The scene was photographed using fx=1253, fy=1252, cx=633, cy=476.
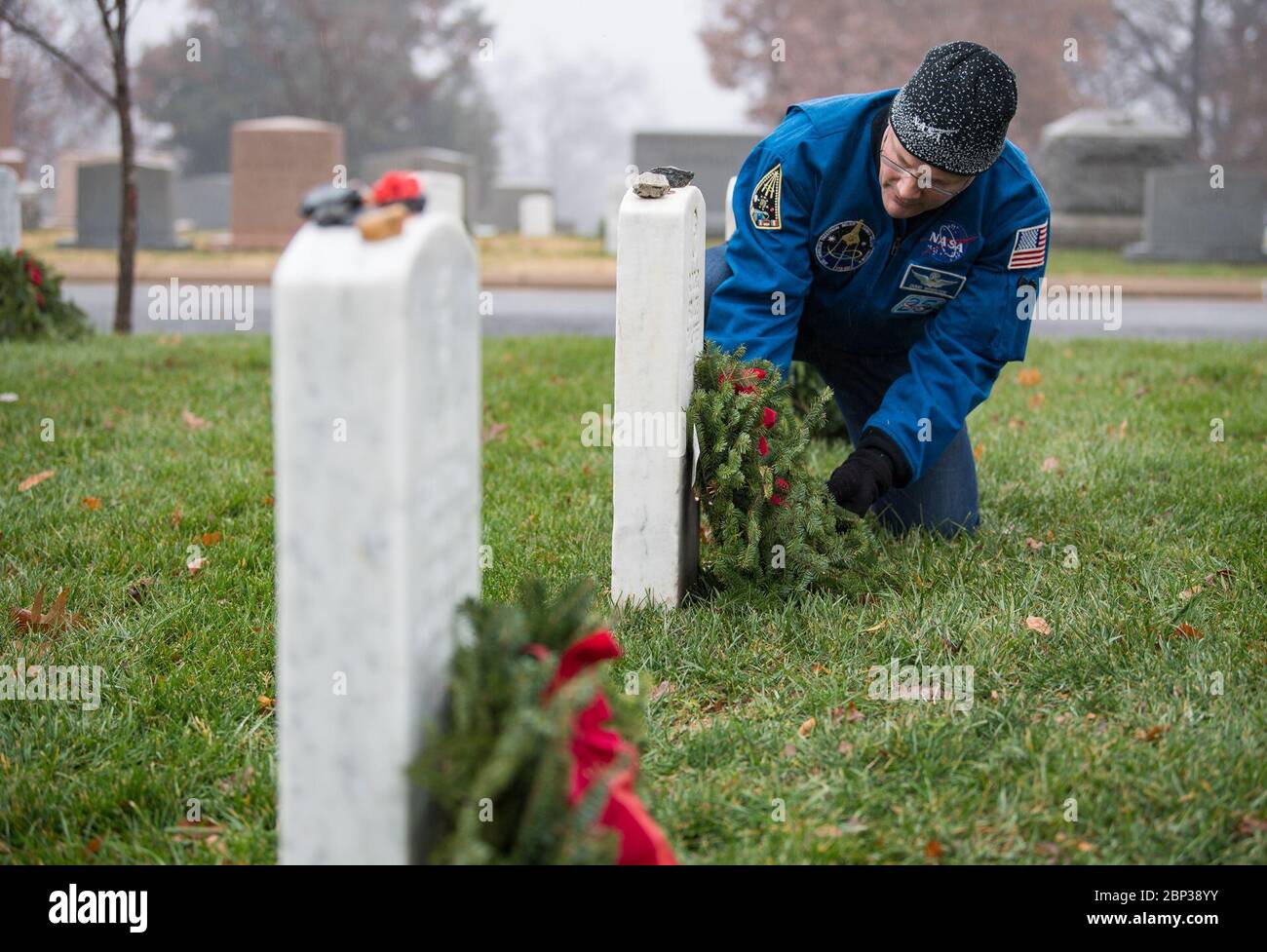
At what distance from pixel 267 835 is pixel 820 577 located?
164 centimetres

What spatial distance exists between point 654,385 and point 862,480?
2.23 feet

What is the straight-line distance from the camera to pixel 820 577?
335cm

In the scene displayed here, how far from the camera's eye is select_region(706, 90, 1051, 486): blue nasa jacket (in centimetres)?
343

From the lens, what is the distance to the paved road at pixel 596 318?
33.7ft

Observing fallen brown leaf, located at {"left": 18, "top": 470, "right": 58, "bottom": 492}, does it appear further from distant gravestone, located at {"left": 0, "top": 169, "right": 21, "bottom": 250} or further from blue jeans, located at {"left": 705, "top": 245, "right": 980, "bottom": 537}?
distant gravestone, located at {"left": 0, "top": 169, "right": 21, "bottom": 250}

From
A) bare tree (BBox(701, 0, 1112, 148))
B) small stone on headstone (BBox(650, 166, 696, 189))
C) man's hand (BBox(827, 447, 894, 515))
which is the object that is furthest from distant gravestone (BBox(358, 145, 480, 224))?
man's hand (BBox(827, 447, 894, 515))

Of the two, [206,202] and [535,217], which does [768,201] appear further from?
[206,202]

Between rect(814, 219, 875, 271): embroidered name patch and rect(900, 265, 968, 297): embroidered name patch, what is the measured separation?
0.49ft

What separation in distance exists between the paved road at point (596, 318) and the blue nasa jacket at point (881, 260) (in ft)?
18.7

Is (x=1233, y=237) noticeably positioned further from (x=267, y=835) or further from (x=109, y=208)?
(x=267, y=835)

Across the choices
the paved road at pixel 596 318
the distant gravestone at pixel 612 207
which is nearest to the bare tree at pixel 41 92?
the distant gravestone at pixel 612 207

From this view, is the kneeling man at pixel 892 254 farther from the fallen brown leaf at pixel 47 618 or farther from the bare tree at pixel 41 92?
the bare tree at pixel 41 92

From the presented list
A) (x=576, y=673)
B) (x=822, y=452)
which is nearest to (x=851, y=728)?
(x=576, y=673)

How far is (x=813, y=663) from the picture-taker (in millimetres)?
2979
